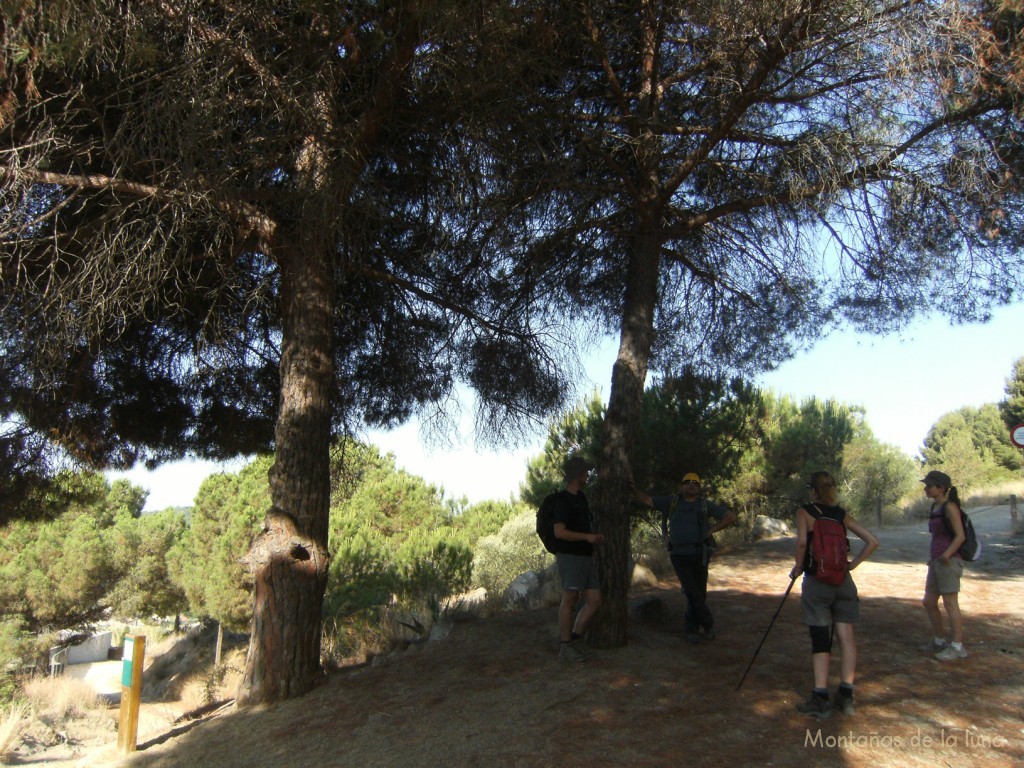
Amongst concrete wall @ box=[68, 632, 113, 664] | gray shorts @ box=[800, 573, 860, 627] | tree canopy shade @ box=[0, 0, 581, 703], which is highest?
tree canopy shade @ box=[0, 0, 581, 703]

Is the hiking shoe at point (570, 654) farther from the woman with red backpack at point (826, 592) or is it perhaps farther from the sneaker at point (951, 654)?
the sneaker at point (951, 654)

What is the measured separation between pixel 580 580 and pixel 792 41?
4923 millimetres

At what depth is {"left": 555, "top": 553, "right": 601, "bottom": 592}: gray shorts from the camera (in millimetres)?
6441

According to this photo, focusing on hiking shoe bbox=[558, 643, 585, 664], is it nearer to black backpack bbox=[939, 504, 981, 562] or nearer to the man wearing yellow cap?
the man wearing yellow cap

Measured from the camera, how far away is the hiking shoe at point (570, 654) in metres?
6.39

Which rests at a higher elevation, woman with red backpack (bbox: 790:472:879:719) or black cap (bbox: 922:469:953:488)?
black cap (bbox: 922:469:953:488)

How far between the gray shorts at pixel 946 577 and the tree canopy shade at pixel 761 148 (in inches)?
95.9

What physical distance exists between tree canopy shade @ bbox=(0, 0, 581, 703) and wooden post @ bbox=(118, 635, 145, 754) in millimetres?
1035

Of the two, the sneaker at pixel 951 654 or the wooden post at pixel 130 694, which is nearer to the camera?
the sneaker at pixel 951 654

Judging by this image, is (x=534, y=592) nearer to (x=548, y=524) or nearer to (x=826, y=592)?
(x=548, y=524)

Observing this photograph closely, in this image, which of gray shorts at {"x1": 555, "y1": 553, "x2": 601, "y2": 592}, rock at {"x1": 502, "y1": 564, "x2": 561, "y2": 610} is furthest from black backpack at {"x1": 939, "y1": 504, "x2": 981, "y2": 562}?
rock at {"x1": 502, "y1": 564, "x2": 561, "y2": 610}

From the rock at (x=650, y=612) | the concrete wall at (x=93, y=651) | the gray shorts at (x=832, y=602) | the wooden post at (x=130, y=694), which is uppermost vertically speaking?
the gray shorts at (x=832, y=602)

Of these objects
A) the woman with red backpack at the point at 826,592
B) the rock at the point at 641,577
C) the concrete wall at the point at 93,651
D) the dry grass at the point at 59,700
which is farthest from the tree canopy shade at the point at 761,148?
the concrete wall at the point at 93,651

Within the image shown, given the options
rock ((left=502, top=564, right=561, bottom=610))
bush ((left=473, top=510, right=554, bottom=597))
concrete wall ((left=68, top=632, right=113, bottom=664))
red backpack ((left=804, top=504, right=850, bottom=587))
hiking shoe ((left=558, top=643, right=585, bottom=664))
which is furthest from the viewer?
concrete wall ((left=68, top=632, right=113, bottom=664))
